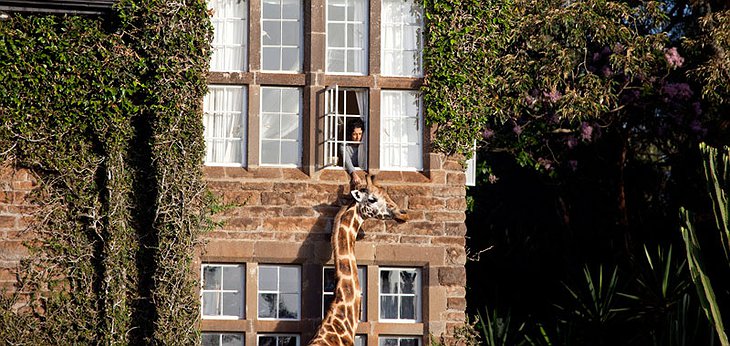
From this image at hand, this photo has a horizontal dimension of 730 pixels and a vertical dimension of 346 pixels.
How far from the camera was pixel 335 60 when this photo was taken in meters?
17.9

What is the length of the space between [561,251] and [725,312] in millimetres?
8859

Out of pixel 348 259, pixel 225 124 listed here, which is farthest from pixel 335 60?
pixel 348 259

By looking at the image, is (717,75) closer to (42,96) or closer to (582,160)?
(582,160)

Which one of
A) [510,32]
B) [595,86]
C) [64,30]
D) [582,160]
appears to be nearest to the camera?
[64,30]

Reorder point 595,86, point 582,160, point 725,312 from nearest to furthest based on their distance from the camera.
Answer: point 725,312
point 595,86
point 582,160

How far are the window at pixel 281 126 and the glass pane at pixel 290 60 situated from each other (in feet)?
0.91

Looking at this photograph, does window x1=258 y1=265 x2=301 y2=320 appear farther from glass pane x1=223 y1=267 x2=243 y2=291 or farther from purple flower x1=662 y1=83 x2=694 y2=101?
purple flower x1=662 y1=83 x2=694 y2=101

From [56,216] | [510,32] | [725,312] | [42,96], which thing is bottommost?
[725,312]

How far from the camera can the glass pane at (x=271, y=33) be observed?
58.8ft

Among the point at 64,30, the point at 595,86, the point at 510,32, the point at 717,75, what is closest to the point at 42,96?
the point at 64,30

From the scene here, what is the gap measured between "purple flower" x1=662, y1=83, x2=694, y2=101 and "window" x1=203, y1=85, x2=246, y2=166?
7719 millimetres

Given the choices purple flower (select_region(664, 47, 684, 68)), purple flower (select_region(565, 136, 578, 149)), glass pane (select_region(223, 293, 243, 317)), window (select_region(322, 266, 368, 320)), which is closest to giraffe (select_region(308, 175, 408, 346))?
window (select_region(322, 266, 368, 320))

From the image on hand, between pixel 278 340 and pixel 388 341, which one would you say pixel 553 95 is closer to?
pixel 388 341

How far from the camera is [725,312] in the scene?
16.4 meters
